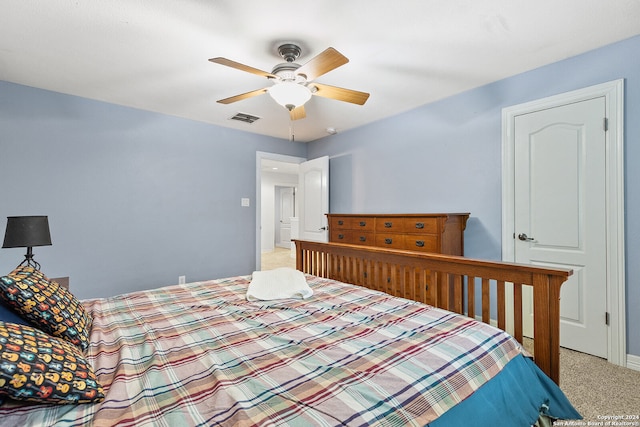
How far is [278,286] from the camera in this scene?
1971mm

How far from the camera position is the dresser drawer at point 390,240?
304 centimetres

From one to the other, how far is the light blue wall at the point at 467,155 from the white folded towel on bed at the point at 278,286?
76.0 inches

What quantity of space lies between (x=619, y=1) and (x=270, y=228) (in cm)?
821

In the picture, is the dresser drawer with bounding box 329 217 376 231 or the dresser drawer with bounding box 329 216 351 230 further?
the dresser drawer with bounding box 329 216 351 230

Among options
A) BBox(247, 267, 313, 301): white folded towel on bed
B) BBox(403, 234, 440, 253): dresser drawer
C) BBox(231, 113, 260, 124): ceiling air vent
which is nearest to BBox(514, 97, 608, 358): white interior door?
BBox(403, 234, 440, 253): dresser drawer

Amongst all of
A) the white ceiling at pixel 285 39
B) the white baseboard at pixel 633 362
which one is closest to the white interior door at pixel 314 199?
the white ceiling at pixel 285 39

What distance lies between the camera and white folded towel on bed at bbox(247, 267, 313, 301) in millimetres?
1882

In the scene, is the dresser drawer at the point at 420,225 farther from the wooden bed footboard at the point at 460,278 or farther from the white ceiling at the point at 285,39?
the white ceiling at the point at 285,39

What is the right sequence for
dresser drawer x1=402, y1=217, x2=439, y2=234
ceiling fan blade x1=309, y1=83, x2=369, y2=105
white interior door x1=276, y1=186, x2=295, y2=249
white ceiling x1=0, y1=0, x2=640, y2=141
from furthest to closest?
white interior door x1=276, y1=186, x2=295, y2=249 < dresser drawer x1=402, y1=217, x2=439, y2=234 < ceiling fan blade x1=309, y1=83, x2=369, y2=105 < white ceiling x1=0, y1=0, x2=640, y2=141

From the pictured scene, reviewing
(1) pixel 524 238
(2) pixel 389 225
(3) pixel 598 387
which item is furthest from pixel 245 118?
(3) pixel 598 387

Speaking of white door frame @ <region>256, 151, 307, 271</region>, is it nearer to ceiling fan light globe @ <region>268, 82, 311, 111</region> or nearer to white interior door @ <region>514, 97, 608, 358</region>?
ceiling fan light globe @ <region>268, 82, 311, 111</region>

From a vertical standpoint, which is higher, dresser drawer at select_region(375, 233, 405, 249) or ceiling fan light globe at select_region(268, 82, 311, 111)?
ceiling fan light globe at select_region(268, 82, 311, 111)

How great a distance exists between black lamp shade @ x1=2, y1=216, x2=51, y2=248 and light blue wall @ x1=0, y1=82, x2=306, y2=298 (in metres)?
0.95

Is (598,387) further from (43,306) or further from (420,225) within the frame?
(43,306)
